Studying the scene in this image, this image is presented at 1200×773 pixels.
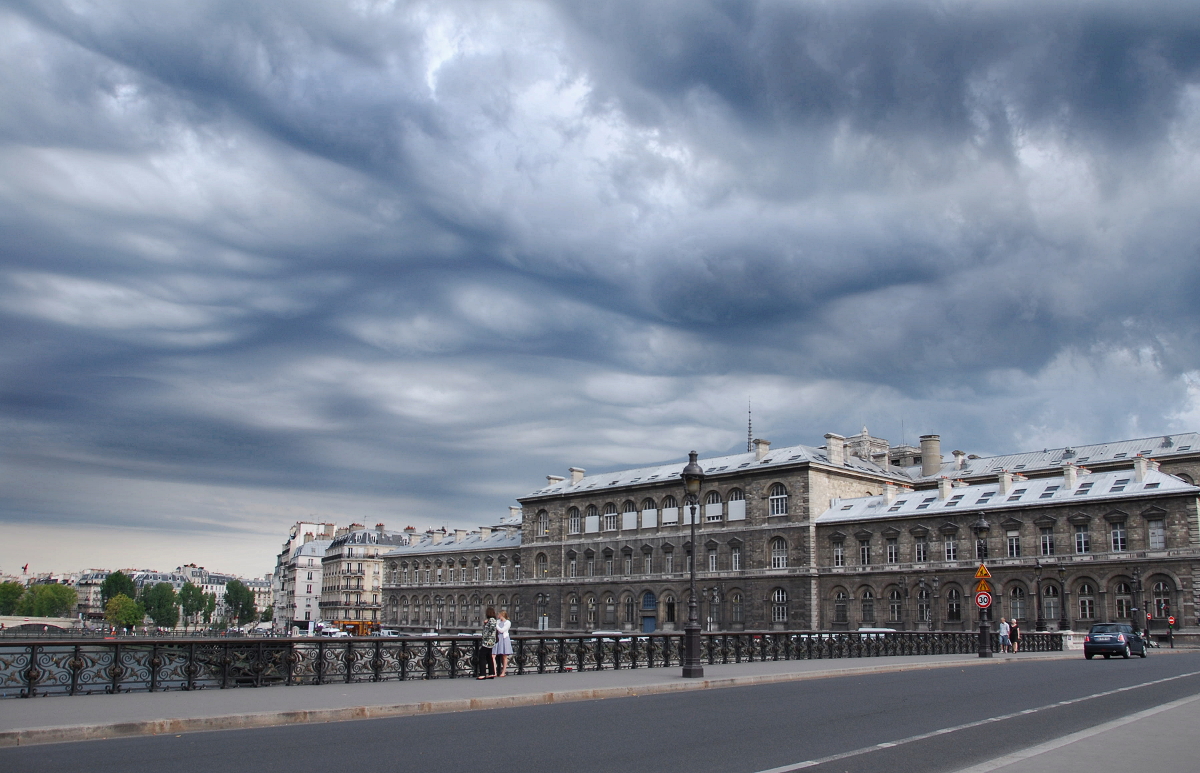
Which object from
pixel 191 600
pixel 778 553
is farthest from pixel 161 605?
pixel 778 553

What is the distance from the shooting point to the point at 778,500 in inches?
2931

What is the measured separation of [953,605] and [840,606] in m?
8.77

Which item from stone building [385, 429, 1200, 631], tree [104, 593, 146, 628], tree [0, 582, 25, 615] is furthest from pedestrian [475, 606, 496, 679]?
tree [0, 582, 25, 615]

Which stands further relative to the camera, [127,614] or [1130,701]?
[127,614]

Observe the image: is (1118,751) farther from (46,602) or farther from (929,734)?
(46,602)

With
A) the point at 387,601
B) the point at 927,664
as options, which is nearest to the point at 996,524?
the point at 927,664

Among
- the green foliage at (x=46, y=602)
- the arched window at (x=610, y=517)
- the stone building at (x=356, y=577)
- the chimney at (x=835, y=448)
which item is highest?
the chimney at (x=835, y=448)

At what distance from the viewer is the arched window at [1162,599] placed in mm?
55875

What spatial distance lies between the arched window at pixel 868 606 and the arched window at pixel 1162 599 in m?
18.0

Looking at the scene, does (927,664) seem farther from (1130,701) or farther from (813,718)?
(813,718)

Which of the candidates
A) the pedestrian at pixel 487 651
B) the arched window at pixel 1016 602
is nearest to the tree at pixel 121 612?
the arched window at pixel 1016 602

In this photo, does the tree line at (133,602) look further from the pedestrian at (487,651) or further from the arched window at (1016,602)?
the pedestrian at (487,651)

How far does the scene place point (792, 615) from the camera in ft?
234

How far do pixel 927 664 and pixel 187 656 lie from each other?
2126cm
